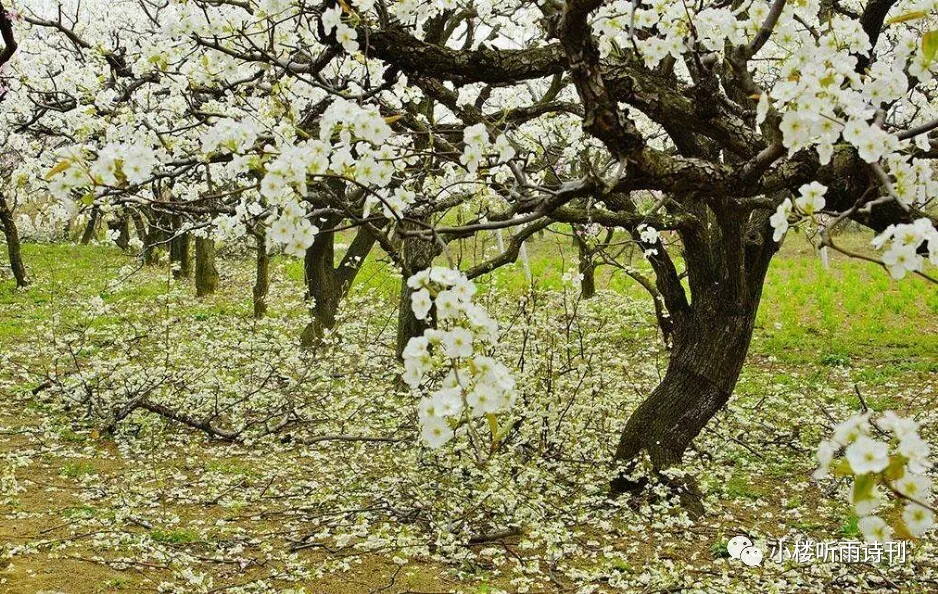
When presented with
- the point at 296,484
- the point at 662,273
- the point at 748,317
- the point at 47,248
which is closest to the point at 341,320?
the point at 296,484

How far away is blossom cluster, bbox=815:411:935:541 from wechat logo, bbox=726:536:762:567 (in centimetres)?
316

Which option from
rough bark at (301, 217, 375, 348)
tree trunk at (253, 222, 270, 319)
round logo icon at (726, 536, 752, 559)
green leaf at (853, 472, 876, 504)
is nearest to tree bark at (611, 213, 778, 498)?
round logo icon at (726, 536, 752, 559)

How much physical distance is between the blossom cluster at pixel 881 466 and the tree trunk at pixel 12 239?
1470 centimetres

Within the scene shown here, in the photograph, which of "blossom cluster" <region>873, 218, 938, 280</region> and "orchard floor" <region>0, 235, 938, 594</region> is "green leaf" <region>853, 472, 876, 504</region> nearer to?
"blossom cluster" <region>873, 218, 938, 280</region>

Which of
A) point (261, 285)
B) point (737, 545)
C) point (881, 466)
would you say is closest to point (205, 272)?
point (261, 285)

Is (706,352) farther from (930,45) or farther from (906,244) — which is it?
Answer: (930,45)

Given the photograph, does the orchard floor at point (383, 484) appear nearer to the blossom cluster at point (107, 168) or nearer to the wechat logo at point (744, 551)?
the wechat logo at point (744, 551)

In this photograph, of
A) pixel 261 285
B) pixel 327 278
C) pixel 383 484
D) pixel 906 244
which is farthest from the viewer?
pixel 261 285

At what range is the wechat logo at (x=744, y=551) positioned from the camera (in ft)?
15.8

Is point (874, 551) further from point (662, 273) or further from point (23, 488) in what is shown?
point (23, 488)

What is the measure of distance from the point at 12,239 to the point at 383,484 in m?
12.0

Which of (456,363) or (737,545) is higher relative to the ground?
(456,363)

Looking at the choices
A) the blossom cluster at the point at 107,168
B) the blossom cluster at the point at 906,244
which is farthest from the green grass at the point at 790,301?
the blossom cluster at the point at 906,244

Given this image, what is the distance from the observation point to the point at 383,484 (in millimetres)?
5969
